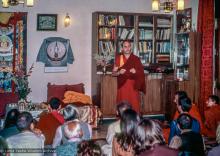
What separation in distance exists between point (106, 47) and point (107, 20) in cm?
56

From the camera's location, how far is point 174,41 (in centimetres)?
980

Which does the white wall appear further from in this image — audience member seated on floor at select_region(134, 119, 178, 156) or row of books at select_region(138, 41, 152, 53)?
audience member seated on floor at select_region(134, 119, 178, 156)

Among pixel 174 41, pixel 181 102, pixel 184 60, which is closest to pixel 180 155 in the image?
pixel 181 102

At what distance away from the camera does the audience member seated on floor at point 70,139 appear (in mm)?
3939

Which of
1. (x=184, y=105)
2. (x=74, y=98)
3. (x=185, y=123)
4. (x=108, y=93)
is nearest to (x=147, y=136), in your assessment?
(x=185, y=123)

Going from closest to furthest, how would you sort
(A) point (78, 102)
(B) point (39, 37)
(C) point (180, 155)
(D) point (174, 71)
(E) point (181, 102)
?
(C) point (180, 155) < (E) point (181, 102) < (A) point (78, 102) < (B) point (39, 37) < (D) point (174, 71)

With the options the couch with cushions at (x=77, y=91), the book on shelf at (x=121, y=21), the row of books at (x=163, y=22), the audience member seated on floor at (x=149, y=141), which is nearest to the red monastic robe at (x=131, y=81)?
the couch with cushions at (x=77, y=91)

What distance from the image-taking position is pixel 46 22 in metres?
8.98

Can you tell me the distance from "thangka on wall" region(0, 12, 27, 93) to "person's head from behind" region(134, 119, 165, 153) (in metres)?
5.76

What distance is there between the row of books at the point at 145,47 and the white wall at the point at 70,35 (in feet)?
2.69

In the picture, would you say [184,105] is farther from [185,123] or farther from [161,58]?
[161,58]

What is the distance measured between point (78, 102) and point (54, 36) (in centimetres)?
157

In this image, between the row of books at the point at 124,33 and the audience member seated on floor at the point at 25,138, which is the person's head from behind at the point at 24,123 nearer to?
the audience member seated on floor at the point at 25,138

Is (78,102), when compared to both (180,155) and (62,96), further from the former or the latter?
(180,155)
